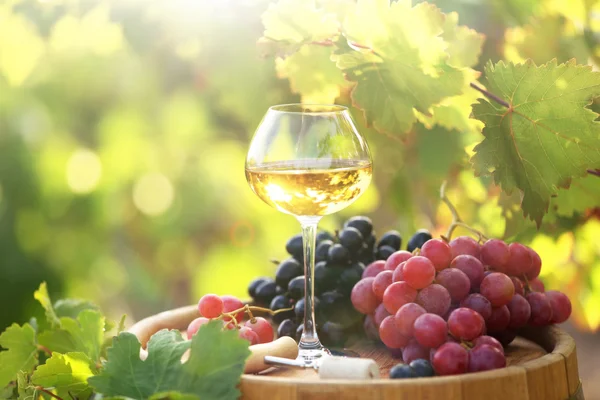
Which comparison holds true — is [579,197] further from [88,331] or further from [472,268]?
[88,331]

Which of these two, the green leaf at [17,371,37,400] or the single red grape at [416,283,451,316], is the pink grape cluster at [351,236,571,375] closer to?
the single red grape at [416,283,451,316]

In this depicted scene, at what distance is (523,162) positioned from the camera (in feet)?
4.34

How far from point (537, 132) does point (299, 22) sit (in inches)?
20.2

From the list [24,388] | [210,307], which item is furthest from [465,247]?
[24,388]

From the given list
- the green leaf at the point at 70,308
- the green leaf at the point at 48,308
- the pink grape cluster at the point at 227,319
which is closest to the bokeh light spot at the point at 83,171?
the green leaf at the point at 70,308

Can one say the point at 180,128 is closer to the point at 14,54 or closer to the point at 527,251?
the point at 14,54

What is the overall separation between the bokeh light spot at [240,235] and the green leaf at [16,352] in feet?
4.17

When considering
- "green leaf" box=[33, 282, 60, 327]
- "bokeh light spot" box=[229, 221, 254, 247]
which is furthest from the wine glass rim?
"bokeh light spot" box=[229, 221, 254, 247]

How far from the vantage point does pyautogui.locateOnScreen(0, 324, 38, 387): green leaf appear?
1.45 m

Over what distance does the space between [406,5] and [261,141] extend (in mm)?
368

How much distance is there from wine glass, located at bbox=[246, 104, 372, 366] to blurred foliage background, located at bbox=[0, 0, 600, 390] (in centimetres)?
39

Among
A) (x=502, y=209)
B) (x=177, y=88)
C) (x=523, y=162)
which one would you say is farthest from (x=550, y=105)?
(x=177, y=88)

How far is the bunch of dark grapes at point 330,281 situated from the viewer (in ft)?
4.97

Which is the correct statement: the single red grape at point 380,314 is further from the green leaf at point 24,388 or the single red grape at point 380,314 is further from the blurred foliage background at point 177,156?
the green leaf at point 24,388
